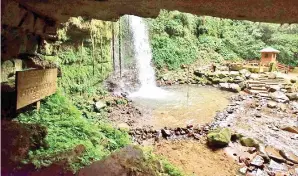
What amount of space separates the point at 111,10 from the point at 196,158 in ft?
15.4

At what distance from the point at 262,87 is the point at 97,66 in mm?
10612

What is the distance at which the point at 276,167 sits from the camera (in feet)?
21.0

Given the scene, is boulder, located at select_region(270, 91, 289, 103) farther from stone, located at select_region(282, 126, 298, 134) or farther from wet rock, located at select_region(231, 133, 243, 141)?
wet rock, located at select_region(231, 133, 243, 141)

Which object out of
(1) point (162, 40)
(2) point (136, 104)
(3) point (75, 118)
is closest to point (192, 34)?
(1) point (162, 40)

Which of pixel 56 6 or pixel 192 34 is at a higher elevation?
pixel 192 34

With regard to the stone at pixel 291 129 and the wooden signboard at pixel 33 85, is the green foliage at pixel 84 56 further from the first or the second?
the stone at pixel 291 129

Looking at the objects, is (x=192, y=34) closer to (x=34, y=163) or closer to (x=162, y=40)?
(x=162, y=40)

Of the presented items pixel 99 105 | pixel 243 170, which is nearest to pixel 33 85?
pixel 243 170

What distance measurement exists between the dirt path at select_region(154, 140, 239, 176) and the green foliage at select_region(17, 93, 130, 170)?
4.41 ft

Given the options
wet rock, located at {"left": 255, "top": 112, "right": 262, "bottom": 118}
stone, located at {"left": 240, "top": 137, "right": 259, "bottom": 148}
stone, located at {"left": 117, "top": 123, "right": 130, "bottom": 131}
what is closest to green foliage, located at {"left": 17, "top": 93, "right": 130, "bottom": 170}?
stone, located at {"left": 117, "top": 123, "right": 130, "bottom": 131}

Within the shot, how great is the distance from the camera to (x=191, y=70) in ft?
65.7

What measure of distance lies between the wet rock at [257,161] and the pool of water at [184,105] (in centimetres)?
288

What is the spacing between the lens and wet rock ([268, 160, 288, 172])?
249 inches

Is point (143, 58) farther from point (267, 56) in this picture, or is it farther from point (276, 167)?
point (276, 167)
